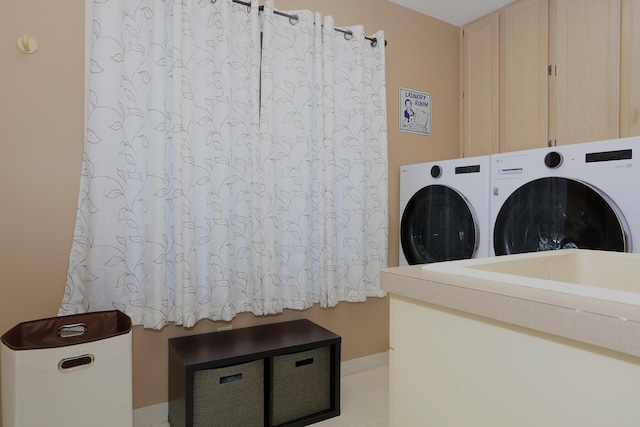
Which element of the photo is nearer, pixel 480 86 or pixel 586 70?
pixel 586 70

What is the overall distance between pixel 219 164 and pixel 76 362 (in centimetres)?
107

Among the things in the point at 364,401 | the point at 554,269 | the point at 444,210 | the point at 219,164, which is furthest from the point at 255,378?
the point at 444,210

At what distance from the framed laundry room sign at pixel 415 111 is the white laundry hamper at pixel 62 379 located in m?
2.27

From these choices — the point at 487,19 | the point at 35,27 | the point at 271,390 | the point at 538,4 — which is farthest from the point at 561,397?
the point at 487,19

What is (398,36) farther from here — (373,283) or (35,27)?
(35,27)

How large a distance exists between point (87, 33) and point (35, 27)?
200 millimetres

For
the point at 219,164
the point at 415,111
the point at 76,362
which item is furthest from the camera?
the point at 415,111

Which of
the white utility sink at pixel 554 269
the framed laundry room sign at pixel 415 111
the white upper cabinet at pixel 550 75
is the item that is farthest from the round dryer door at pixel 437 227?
the white utility sink at pixel 554 269

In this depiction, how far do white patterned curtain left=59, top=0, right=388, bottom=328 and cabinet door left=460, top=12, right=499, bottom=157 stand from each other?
98 centimetres

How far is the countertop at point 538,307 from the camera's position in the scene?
0.46 metres

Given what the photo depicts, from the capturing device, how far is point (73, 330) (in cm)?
164

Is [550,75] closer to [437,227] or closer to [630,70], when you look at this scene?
[630,70]

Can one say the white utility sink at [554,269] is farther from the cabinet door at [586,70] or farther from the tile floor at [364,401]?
the cabinet door at [586,70]

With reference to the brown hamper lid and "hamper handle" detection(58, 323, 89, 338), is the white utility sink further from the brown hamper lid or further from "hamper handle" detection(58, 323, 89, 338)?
"hamper handle" detection(58, 323, 89, 338)
